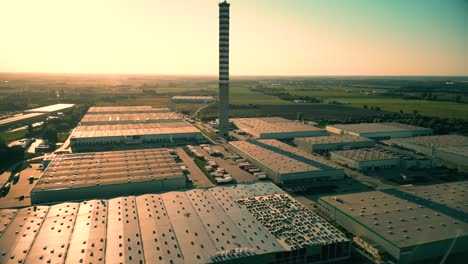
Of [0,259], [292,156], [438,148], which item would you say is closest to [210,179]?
[292,156]

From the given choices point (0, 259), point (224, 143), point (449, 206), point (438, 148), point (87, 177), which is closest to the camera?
point (0, 259)

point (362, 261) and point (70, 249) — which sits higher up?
point (70, 249)

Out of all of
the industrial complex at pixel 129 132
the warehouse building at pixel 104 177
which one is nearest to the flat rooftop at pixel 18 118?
the industrial complex at pixel 129 132

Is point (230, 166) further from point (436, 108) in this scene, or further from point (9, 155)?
point (436, 108)

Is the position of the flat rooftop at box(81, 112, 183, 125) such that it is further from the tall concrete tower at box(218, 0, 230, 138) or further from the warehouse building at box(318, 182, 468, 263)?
the warehouse building at box(318, 182, 468, 263)

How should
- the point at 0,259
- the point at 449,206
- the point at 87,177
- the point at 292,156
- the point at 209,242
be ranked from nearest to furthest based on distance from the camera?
the point at 0,259 < the point at 209,242 < the point at 449,206 < the point at 87,177 < the point at 292,156

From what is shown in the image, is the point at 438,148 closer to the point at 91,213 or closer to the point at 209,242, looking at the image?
the point at 209,242

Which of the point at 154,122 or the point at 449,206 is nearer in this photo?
the point at 449,206
